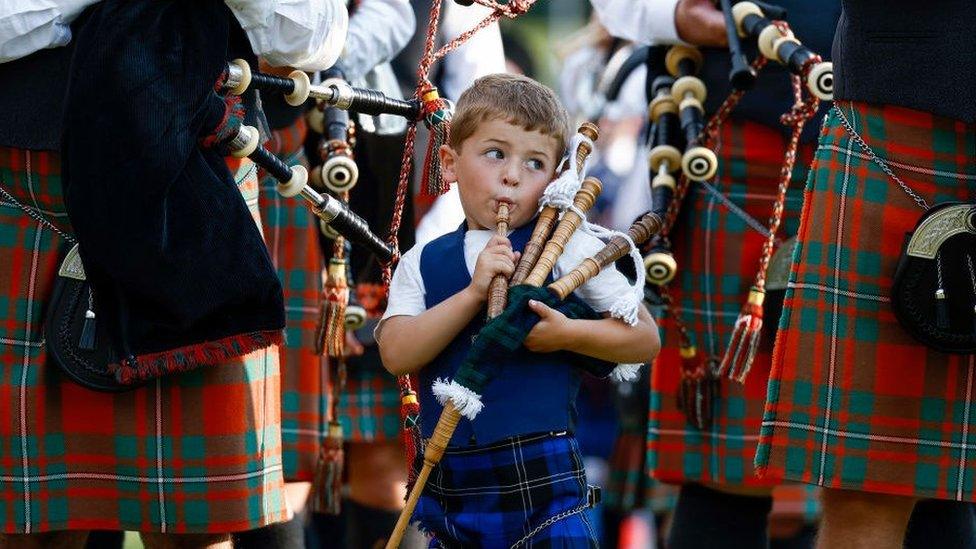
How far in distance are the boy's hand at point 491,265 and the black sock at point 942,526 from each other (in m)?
1.06

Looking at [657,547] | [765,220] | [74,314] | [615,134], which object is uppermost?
→ [615,134]

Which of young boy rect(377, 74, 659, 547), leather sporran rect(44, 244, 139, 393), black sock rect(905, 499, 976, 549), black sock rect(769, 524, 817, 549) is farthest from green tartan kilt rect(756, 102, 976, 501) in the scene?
black sock rect(769, 524, 817, 549)

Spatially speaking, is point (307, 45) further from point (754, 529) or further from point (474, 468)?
point (754, 529)

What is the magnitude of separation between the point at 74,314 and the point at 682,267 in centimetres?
163

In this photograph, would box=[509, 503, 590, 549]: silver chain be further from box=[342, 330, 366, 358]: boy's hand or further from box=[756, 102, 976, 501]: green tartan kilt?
box=[342, 330, 366, 358]: boy's hand

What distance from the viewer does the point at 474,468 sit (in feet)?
9.71

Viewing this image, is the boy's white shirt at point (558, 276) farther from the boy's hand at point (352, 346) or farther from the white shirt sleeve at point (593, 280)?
the boy's hand at point (352, 346)

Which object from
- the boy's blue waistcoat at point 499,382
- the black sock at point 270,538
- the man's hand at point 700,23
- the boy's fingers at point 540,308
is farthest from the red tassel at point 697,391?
the boy's fingers at point 540,308

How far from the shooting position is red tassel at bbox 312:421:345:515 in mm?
4234

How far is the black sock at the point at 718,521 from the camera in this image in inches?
163

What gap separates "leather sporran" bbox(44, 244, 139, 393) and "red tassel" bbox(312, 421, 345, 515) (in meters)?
1.15

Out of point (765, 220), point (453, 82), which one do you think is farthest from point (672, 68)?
point (453, 82)

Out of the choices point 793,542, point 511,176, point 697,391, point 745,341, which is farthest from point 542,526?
point 793,542

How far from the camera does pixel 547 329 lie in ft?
9.39
